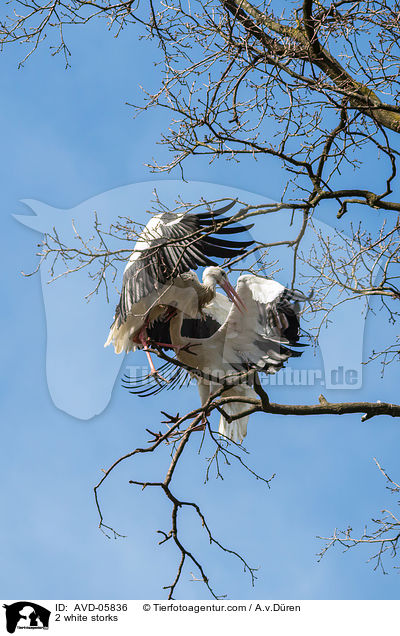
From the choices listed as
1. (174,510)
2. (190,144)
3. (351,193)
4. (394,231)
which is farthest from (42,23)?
(174,510)

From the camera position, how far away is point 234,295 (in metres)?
6.18

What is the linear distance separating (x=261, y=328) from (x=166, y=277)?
969mm

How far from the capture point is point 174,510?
496 centimetres

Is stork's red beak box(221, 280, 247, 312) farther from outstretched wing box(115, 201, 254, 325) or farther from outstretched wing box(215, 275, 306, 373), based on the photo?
outstretched wing box(115, 201, 254, 325)

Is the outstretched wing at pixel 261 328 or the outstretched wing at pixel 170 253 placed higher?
the outstretched wing at pixel 170 253

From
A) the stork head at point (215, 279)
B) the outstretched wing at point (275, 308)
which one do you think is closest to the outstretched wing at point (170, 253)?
the outstretched wing at point (275, 308)

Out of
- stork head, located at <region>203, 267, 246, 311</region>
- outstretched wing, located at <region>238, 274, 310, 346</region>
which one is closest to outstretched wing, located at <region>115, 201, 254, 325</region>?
outstretched wing, located at <region>238, 274, 310, 346</region>

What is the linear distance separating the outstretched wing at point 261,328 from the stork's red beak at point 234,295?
0.03 meters

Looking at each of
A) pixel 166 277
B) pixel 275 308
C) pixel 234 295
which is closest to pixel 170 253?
pixel 166 277

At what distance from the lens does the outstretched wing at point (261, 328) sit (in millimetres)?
5809

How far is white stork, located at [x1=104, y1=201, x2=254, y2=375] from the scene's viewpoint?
559 centimetres

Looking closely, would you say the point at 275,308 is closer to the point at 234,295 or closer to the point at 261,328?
the point at 261,328
